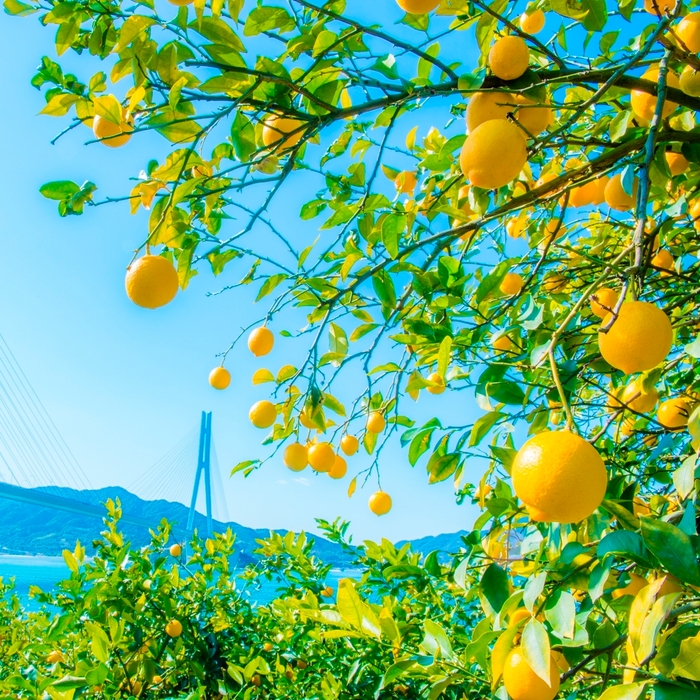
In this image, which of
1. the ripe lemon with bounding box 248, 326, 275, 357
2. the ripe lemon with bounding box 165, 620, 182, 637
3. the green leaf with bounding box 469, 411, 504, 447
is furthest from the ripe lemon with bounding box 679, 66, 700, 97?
the ripe lemon with bounding box 165, 620, 182, 637

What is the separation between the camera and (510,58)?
76cm

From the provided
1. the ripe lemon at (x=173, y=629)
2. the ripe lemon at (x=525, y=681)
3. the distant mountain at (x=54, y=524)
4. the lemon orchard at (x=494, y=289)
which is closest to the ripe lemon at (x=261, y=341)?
the lemon orchard at (x=494, y=289)

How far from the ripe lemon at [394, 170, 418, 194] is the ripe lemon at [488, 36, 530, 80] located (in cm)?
71

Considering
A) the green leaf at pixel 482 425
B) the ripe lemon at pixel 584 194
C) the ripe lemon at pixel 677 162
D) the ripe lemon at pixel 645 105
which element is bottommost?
the green leaf at pixel 482 425

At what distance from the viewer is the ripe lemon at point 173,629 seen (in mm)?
1813

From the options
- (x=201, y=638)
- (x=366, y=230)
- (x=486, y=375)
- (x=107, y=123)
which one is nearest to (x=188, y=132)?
(x=107, y=123)

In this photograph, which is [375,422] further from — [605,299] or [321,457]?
[605,299]

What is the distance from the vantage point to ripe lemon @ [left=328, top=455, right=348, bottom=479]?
1183 mm

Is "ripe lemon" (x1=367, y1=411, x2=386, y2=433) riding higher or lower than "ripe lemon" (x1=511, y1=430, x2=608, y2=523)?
higher

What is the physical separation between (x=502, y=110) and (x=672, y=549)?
583mm

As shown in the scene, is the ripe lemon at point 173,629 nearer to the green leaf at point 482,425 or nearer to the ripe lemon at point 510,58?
the green leaf at point 482,425

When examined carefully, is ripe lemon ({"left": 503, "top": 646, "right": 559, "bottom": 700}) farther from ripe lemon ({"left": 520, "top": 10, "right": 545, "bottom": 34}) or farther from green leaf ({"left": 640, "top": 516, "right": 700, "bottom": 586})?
ripe lemon ({"left": 520, "top": 10, "right": 545, "bottom": 34})

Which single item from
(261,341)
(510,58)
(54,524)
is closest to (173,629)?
(261,341)

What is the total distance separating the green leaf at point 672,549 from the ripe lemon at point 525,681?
0.48 ft
